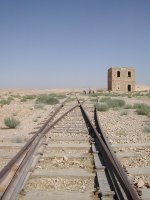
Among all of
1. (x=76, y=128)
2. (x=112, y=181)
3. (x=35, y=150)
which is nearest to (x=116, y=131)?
(x=76, y=128)

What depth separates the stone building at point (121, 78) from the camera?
69.2m

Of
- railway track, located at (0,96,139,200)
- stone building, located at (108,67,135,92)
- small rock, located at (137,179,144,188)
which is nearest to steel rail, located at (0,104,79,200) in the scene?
railway track, located at (0,96,139,200)

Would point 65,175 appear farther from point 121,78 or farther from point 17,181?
point 121,78

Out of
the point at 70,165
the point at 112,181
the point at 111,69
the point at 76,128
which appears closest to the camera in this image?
the point at 112,181

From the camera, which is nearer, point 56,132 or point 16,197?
point 16,197

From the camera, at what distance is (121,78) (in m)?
69.9

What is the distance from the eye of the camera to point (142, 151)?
7.75m

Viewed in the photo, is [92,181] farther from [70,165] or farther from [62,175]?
[70,165]

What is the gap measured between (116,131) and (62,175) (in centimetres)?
598

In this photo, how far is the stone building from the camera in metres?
69.2

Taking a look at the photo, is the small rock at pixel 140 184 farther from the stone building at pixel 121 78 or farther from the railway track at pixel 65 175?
the stone building at pixel 121 78

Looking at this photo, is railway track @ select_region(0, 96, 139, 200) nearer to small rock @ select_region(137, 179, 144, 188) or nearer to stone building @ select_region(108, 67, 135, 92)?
small rock @ select_region(137, 179, 144, 188)

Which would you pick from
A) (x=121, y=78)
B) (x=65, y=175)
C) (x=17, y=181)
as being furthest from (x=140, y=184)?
(x=121, y=78)

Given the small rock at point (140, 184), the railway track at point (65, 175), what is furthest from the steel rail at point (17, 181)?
the small rock at point (140, 184)
